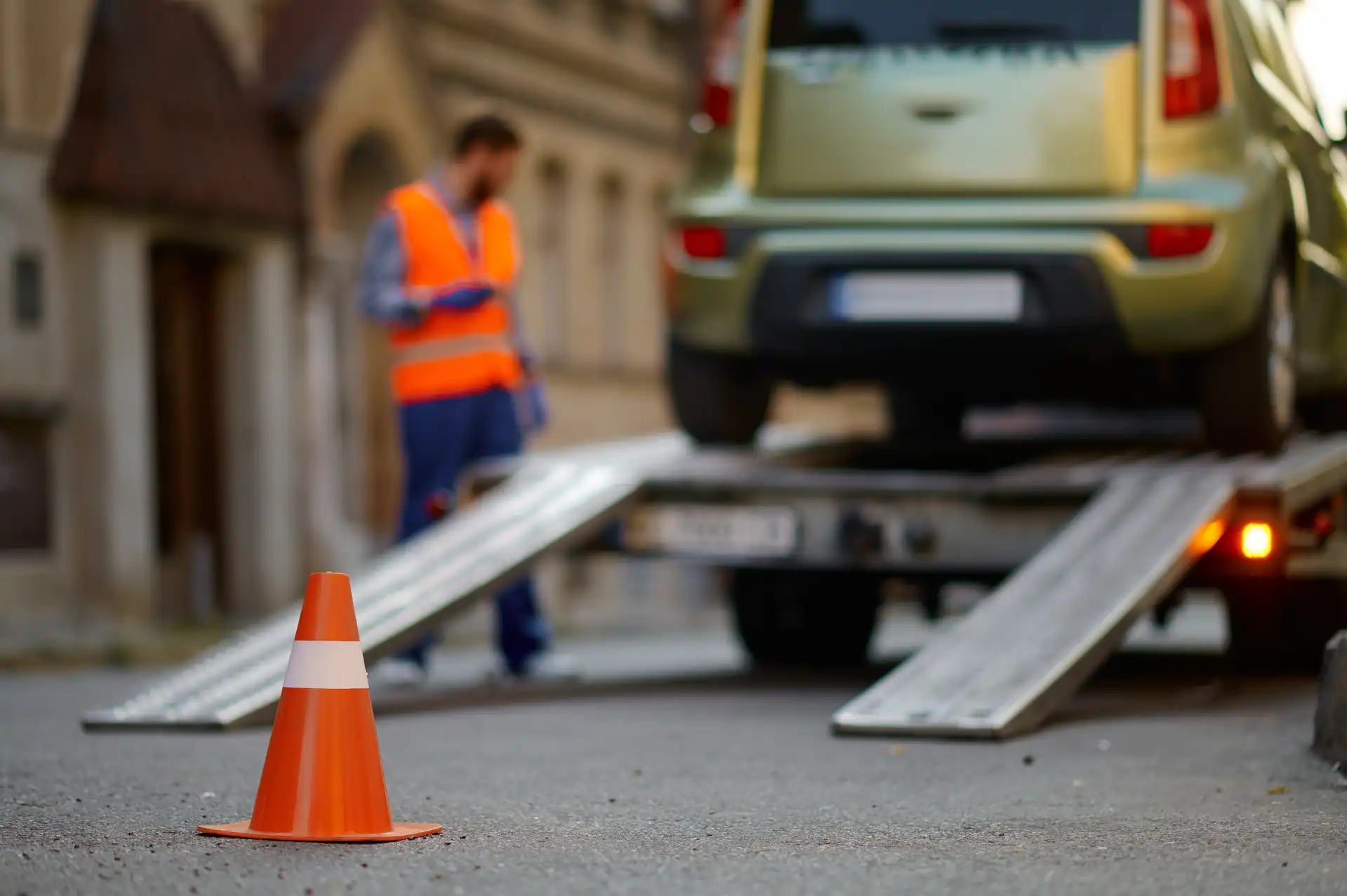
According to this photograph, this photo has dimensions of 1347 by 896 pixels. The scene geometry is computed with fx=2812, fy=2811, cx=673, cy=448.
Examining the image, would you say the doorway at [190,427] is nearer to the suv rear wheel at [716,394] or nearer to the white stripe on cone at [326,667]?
the suv rear wheel at [716,394]

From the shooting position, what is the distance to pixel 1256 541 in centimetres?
886

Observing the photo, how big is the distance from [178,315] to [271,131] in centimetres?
155

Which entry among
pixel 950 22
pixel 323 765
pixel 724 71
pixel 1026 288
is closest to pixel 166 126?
pixel 724 71

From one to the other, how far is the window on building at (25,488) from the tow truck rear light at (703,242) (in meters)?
8.91

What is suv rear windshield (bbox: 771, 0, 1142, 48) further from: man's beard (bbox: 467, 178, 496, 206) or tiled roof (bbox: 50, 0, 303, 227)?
tiled roof (bbox: 50, 0, 303, 227)

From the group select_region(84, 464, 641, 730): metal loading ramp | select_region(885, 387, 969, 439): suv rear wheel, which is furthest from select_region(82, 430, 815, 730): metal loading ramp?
select_region(885, 387, 969, 439): suv rear wheel

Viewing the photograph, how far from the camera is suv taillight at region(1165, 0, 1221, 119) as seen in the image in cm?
947

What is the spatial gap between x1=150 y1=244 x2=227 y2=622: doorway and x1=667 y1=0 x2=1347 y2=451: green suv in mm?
10388

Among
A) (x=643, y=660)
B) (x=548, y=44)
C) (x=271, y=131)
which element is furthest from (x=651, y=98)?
(x=643, y=660)

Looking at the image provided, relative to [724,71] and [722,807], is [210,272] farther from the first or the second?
[722,807]

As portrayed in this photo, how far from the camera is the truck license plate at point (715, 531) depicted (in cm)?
949

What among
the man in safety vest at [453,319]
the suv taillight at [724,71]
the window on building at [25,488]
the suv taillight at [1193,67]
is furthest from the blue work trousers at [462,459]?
the window on building at [25,488]

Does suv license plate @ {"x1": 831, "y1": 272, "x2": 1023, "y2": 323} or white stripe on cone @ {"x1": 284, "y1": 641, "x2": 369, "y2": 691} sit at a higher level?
suv license plate @ {"x1": 831, "y1": 272, "x2": 1023, "y2": 323}

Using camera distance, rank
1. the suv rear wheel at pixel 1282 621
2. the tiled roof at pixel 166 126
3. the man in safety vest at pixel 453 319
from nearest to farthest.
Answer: the suv rear wheel at pixel 1282 621
the man in safety vest at pixel 453 319
the tiled roof at pixel 166 126
